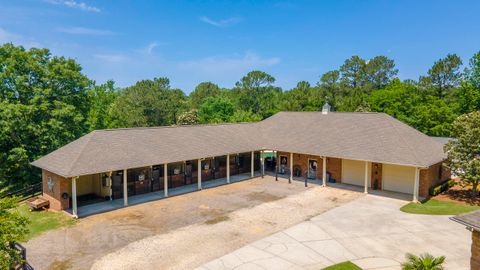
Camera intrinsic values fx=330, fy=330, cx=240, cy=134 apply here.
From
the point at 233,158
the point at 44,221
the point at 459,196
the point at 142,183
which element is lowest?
the point at 44,221

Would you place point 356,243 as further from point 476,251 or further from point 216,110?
point 216,110

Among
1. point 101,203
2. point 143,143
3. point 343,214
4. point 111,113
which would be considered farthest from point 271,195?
point 111,113

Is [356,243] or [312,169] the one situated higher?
[312,169]

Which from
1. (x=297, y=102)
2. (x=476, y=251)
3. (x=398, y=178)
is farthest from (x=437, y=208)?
(x=297, y=102)

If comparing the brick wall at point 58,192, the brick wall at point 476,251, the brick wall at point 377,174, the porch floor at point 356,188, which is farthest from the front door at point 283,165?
the brick wall at point 476,251

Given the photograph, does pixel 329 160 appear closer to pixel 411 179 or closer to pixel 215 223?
pixel 411 179

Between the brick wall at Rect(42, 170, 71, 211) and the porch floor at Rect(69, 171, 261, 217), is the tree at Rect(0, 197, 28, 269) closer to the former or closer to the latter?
the porch floor at Rect(69, 171, 261, 217)

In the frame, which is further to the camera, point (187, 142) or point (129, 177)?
point (187, 142)
